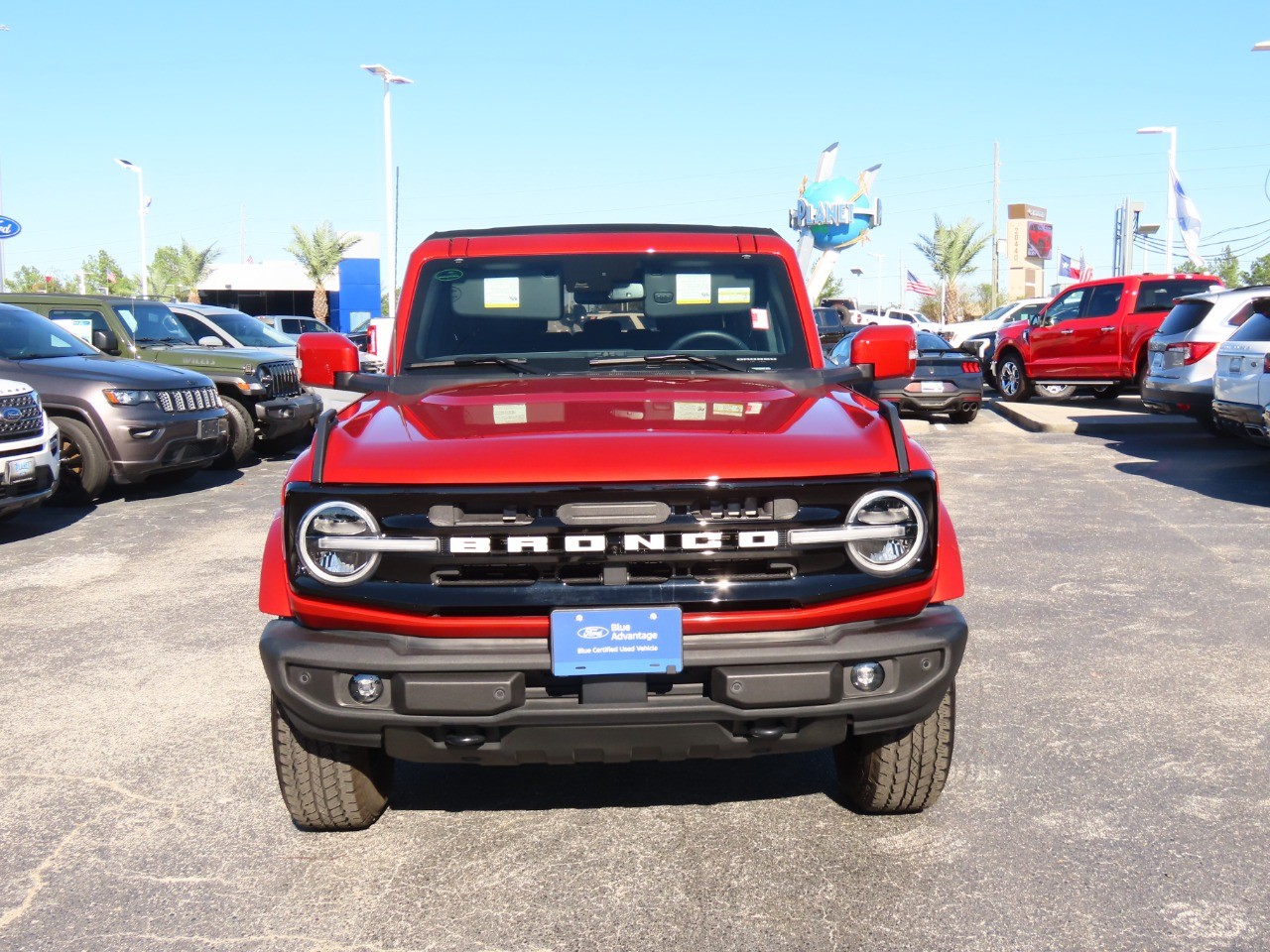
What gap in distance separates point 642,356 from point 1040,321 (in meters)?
16.7

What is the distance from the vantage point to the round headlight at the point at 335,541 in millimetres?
3275

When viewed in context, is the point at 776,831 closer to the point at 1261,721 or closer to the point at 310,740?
the point at 310,740

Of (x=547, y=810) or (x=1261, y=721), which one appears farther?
(x=1261, y=721)

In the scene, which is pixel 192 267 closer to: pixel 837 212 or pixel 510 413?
pixel 837 212

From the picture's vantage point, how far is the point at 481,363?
459 cm

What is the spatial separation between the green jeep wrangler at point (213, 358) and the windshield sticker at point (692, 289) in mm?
9568

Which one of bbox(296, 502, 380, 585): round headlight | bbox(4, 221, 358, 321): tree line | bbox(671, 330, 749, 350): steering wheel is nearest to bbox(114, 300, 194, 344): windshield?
bbox(671, 330, 749, 350): steering wheel

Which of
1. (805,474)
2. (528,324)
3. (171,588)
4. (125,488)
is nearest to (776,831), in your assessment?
(805,474)

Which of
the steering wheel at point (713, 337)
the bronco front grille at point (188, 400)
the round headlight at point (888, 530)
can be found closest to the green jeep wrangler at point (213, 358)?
the bronco front grille at point (188, 400)

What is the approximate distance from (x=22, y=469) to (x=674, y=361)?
21.0ft

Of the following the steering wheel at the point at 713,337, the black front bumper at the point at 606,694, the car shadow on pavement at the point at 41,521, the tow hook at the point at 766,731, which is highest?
the steering wheel at the point at 713,337

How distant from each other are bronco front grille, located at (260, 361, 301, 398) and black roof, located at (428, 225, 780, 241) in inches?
378

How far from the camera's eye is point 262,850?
3.77m

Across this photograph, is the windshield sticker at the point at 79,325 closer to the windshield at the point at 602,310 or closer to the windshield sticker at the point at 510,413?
the windshield at the point at 602,310
